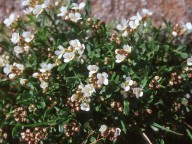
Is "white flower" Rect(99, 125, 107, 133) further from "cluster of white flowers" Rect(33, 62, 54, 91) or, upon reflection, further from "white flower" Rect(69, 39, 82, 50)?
"white flower" Rect(69, 39, 82, 50)

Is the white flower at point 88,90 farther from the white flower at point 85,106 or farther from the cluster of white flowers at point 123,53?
the cluster of white flowers at point 123,53

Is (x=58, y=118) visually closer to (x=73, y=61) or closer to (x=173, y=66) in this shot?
(x=73, y=61)

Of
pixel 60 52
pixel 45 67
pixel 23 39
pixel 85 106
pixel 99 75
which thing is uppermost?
pixel 23 39

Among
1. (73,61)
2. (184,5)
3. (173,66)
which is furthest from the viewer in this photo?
(184,5)

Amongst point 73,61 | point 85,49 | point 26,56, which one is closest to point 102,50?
point 85,49

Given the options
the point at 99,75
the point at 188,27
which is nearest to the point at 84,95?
the point at 99,75

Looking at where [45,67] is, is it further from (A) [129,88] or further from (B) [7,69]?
(A) [129,88]
